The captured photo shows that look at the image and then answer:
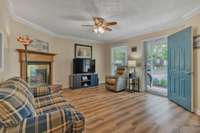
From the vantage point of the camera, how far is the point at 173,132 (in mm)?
2316

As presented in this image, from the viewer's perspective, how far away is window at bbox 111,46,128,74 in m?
6.88

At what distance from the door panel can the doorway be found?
3.23 feet

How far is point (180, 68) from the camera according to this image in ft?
12.1

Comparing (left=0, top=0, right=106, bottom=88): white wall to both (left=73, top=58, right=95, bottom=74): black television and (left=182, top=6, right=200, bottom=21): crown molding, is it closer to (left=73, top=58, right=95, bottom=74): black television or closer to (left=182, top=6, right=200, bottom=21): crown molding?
(left=73, top=58, right=95, bottom=74): black television

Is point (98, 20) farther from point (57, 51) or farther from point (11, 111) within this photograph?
point (57, 51)

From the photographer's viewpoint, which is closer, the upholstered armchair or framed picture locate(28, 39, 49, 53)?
framed picture locate(28, 39, 49, 53)

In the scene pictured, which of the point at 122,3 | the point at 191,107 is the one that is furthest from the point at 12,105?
the point at 191,107

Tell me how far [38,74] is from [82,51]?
269 centimetres

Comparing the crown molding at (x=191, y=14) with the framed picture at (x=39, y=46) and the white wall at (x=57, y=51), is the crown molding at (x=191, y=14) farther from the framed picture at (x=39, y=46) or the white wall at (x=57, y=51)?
the framed picture at (x=39, y=46)

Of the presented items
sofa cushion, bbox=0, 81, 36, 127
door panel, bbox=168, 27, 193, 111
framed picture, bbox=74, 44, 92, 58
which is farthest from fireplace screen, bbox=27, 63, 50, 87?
door panel, bbox=168, 27, 193, 111

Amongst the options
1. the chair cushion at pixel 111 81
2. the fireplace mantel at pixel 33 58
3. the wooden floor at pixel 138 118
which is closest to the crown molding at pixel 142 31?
the fireplace mantel at pixel 33 58

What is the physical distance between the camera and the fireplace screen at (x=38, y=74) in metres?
4.55

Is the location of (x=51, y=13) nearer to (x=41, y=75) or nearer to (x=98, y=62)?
(x=41, y=75)

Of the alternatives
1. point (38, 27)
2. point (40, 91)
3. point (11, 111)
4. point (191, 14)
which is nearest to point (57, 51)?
point (38, 27)
